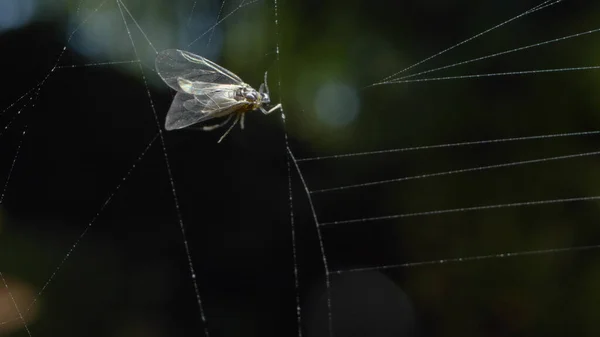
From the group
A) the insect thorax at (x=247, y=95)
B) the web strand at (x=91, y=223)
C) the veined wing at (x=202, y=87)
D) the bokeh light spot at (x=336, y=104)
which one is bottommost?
the web strand at (x=91, y=223)

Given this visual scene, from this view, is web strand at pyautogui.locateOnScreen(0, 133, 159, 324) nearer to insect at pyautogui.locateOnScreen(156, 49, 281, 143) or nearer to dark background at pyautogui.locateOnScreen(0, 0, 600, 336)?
dark background at pyautogui.locateOnScreen(0, 0, 600, 336)

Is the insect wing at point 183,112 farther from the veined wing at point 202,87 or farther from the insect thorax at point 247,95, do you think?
the insect thorax at point 247,95

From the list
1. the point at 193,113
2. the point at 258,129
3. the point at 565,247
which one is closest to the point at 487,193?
the point at 565,247

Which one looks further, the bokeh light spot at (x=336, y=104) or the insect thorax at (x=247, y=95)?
the bokeh light spot at (x=336, y=104)

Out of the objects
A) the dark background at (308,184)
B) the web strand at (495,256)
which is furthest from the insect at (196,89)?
the web strand at (495,256)

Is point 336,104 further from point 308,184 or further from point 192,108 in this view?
point 192,108

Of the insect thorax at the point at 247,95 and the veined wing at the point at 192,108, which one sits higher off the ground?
the insect thorax at the point at 247,95

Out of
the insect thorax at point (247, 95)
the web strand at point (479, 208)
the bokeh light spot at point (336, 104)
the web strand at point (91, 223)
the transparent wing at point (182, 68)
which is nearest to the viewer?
the transparent wing at point (182, 68)

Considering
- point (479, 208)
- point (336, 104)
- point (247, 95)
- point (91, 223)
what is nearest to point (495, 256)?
point (479, 208)
